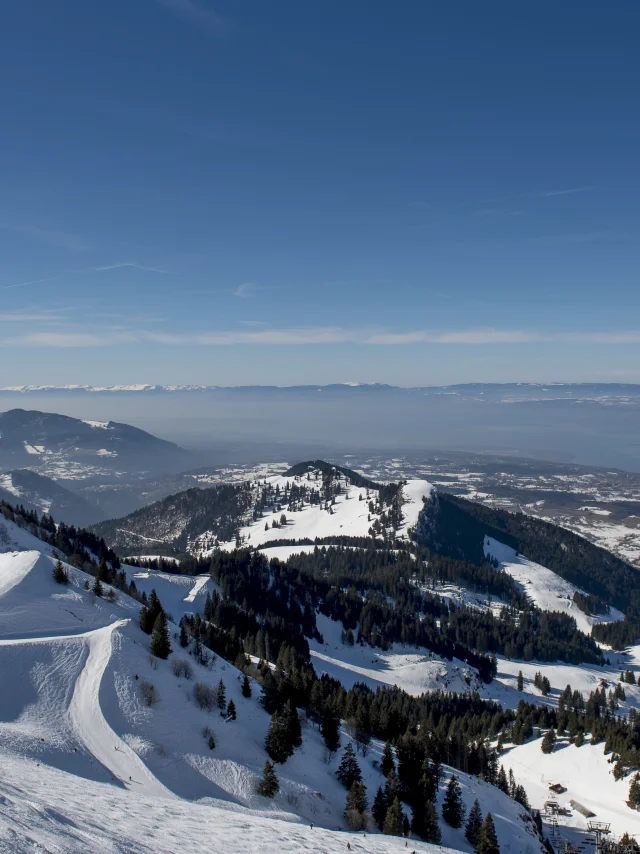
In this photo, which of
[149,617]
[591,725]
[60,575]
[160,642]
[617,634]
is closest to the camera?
[160,642]

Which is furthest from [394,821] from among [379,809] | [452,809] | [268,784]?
[452,809]

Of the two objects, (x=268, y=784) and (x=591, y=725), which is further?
(x=591, y=725)

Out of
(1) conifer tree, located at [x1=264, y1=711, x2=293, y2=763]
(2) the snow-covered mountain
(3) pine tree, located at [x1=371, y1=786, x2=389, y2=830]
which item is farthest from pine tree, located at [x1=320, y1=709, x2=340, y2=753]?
(3) pine tree, located at [x1=371, y1=786, x2=389, y2=830]

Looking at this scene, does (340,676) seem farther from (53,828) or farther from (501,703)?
(53,828)

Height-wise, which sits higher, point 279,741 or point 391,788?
point 279,741

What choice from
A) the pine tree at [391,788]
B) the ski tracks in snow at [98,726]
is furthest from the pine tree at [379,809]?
the ski tracks in snow at [98,726]

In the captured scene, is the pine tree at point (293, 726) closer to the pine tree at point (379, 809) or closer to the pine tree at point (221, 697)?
the pine tree at point (221, 697)

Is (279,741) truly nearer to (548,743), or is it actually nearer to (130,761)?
(130,761)
